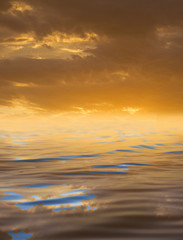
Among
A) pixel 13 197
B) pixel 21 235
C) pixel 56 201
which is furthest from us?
pixel 13 197

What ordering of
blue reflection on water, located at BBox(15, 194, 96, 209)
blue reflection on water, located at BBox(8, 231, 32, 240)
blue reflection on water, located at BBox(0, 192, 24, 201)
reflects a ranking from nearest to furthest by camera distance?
blue reflection on water, located at BBox(8, 231, 32, 240), blue reflection on water, located at BBox(15, 194, 96, 209), blue reflection on water, located at BBox(0, 192, 24, 201)

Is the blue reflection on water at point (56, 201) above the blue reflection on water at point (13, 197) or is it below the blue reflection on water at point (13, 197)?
below

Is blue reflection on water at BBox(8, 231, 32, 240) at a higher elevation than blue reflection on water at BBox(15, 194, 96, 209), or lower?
lower

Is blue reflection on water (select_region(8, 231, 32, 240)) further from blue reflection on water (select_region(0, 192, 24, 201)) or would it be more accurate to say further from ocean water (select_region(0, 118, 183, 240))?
blue reflection on water (select_region(0, 192, 24, 201))

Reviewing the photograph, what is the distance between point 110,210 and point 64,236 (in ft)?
2.87

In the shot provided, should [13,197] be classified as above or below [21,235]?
above

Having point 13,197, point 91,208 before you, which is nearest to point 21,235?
point 91,208

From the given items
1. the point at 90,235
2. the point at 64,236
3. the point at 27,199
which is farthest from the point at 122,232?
the point at 27,199

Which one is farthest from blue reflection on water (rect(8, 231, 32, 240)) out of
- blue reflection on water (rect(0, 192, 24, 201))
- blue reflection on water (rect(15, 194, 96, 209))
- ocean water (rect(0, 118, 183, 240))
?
blue reflection on water (rect(0, 192, 24, 201))

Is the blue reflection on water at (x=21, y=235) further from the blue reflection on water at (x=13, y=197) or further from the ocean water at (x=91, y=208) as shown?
the blue reflection on water at (x=13, y=197)

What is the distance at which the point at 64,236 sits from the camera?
2357 millimetres

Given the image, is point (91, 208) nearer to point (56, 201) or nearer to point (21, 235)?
point (56, 201)

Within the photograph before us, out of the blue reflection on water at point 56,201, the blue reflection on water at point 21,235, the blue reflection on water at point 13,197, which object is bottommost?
the blue reflection on water at point 21,235

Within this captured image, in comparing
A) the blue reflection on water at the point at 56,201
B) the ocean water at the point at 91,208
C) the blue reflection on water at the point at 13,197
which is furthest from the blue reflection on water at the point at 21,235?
the blue reflection on water at the point at 13,197
